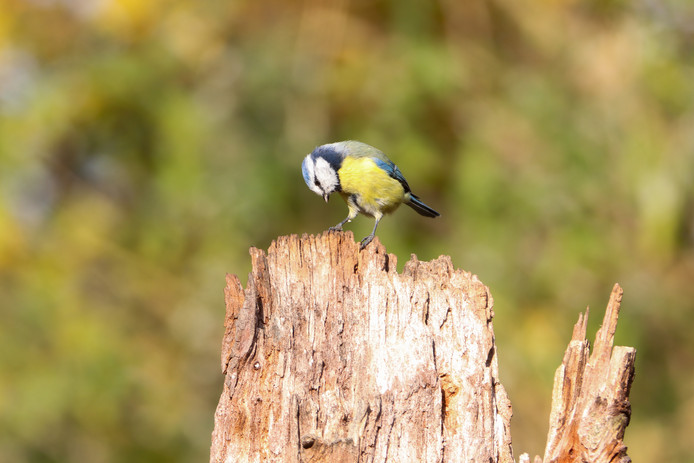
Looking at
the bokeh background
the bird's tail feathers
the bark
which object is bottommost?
the bark

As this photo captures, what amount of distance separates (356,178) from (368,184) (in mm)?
81

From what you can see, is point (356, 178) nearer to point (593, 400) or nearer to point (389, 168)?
point (389, 168)

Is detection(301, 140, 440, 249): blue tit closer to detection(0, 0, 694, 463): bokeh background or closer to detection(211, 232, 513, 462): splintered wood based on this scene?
detection(211, 232, 513, 462): splintered wood

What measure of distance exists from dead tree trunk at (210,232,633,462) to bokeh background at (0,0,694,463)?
3.88 m

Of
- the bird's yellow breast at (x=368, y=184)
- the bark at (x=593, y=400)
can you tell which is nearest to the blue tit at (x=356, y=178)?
the bird's yellow breast at (x=368, y=184)

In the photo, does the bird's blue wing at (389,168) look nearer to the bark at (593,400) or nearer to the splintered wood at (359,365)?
the splintered wood at (359,365)

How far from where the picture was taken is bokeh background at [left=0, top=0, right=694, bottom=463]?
7.14 m

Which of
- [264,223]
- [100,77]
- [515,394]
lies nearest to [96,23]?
[100,77]

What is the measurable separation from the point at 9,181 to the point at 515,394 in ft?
17.6

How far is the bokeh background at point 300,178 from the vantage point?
23.4ft

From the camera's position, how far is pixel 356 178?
15.4ft

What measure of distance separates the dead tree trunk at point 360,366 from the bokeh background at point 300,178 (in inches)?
153

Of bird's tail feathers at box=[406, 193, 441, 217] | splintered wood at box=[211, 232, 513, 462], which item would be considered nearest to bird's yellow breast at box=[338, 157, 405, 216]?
bird's tail feathers at box=[406, 193, 441, 217]

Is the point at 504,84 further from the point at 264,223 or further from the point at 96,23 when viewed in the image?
the point at 96,23
